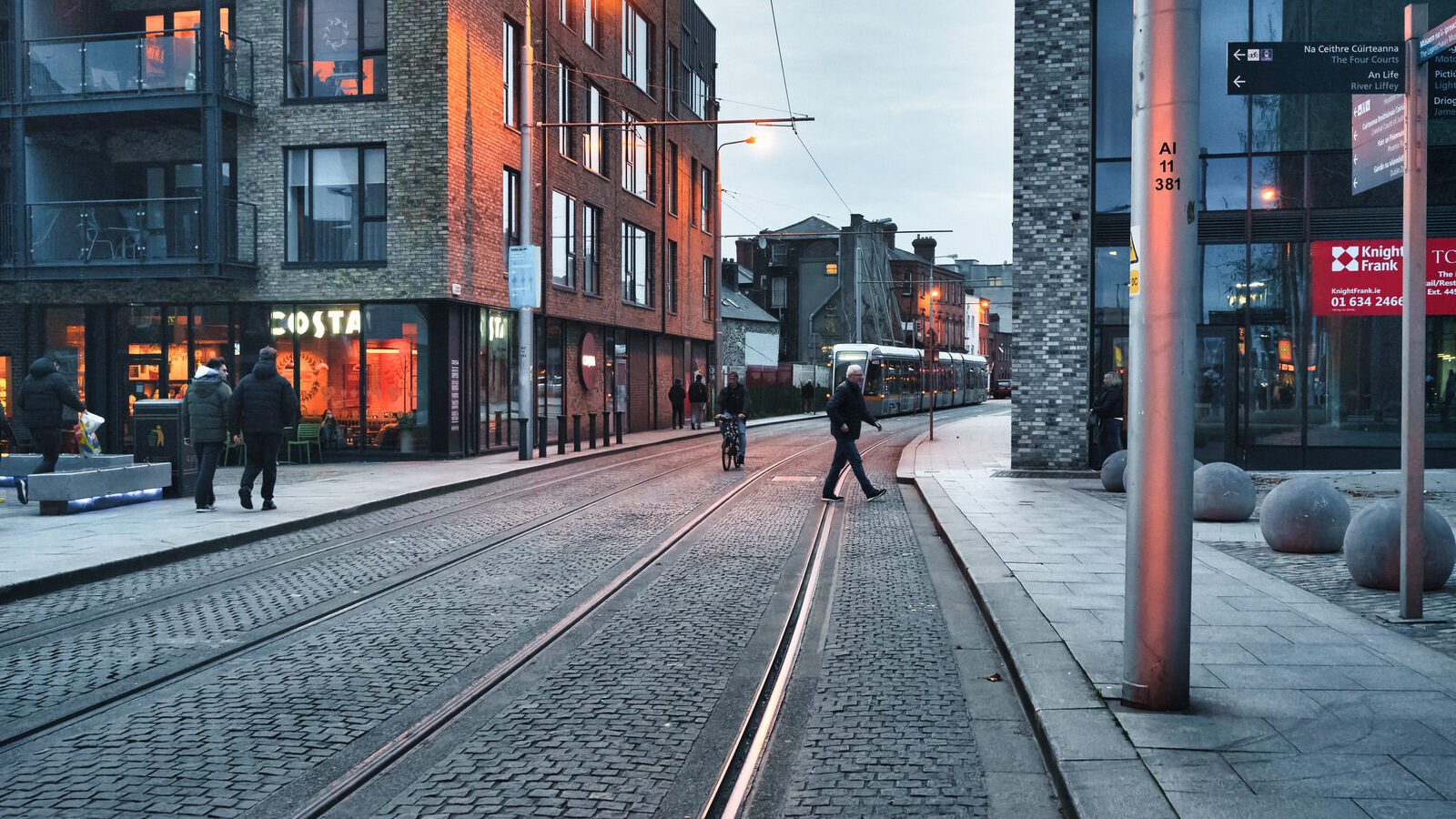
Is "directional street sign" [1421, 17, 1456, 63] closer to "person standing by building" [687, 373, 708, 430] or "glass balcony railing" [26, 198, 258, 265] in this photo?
"glass balcony railing" [26, 198, 258, 265]

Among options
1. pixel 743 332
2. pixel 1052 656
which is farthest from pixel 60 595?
pixel 743 332

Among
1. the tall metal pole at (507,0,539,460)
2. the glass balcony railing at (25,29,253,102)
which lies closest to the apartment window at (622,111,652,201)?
the tall metal pole at (507,0,539,460)

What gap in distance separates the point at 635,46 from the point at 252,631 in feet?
93.0

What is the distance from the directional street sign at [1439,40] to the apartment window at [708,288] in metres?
34.5

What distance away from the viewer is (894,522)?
12.3 meters

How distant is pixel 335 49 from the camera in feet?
69.3

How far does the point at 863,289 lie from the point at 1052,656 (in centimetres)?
6820

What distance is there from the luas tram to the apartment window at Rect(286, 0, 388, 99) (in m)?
17.0

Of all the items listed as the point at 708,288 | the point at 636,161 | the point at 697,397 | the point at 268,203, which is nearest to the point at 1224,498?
the point at 268,203

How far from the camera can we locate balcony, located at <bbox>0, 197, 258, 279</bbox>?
20469 mm

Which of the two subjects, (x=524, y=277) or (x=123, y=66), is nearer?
(x=524, y=277)

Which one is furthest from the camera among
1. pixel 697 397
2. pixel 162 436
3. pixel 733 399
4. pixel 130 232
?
pixel 697 397

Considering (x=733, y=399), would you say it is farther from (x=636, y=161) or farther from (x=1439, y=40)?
(x=636, y=161)

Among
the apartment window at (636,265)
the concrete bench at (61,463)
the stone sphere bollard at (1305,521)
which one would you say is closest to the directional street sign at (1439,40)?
the stone sphere bollard at (1305,521)
